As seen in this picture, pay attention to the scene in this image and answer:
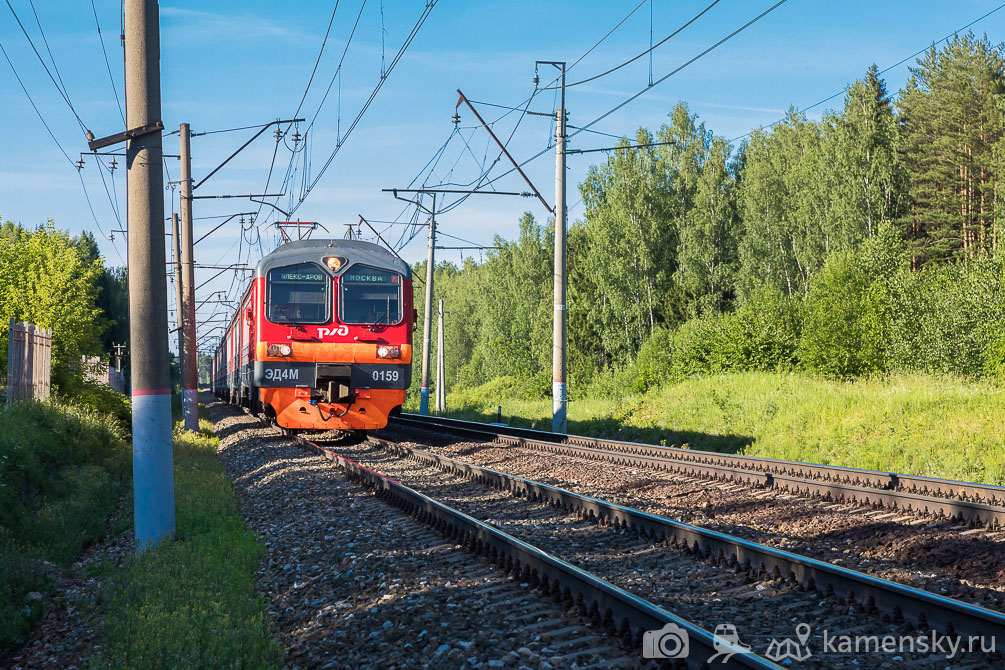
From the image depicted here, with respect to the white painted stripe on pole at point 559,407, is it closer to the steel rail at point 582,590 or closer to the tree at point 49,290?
the steel rail at point 582,590

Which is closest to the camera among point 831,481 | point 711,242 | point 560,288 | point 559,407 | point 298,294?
point 831,481

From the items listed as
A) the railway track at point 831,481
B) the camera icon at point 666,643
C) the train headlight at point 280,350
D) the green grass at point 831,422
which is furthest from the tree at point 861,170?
the camera icon at point 666,643

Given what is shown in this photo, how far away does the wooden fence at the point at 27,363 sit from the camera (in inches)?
640

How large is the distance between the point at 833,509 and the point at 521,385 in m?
36.0

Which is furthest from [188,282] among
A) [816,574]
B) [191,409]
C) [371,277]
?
[816,574]

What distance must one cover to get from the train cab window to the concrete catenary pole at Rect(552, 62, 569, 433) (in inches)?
209

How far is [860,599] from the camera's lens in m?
5.49

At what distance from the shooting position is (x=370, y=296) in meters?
16.6

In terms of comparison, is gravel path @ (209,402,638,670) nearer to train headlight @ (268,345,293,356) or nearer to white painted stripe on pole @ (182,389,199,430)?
train headlight @ (268,345,293,356)

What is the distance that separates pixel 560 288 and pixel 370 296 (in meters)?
5.09

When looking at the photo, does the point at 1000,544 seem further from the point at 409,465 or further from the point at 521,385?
the point at 521,385

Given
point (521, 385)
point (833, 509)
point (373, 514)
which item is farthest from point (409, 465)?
point (521, 385)

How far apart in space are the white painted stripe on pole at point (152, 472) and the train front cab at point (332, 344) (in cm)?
745

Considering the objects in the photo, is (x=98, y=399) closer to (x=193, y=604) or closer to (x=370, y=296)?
(x=370, y=296)
